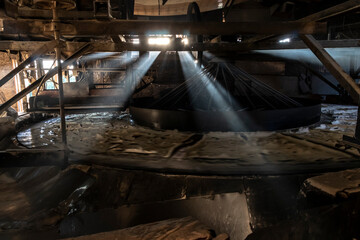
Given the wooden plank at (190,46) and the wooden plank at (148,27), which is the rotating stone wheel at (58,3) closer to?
the wooden plank at (148,27)

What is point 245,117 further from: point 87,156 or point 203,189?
point 87,156

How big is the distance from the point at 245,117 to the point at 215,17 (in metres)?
9.47

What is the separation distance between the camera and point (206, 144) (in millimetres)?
4051

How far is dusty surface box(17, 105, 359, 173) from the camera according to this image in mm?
3258

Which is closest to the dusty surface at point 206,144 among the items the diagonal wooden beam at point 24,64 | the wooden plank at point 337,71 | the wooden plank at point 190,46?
Answer: the wooden plank at point 337,71

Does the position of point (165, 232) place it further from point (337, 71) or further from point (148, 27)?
point (337, 71)

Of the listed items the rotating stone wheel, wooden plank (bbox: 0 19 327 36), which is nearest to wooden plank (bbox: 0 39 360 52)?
wooden plank (bbox: 0 19 327 36)

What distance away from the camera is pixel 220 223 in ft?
7.91

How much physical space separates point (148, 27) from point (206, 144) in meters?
2.01

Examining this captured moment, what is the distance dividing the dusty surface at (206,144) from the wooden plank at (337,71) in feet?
2.80

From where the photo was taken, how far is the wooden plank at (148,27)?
325cm

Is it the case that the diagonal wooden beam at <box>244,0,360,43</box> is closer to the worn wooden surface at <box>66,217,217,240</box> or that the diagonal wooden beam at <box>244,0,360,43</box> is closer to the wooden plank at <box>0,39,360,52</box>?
the wooden plank at <box>0,39,360,52</box>

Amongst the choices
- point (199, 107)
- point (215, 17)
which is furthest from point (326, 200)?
point (215, 17)

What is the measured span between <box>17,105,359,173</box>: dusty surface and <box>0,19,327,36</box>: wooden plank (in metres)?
1.73
